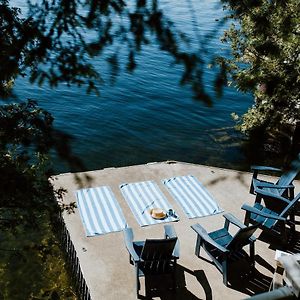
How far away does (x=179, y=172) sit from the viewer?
10.6 metres

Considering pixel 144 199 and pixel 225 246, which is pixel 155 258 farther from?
pixel 144 199

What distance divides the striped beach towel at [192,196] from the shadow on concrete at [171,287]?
1.98m

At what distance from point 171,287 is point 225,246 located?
1.19m

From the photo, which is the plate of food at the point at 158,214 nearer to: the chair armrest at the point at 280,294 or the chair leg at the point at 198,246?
the chair leg at the point at 198,246

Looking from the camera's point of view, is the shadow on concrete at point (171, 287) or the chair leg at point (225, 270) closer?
the shadow on concrete at point (171, 287)

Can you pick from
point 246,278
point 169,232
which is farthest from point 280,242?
point 169,232

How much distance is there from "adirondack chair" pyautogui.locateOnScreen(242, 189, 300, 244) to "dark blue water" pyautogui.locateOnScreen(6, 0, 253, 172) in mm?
5207

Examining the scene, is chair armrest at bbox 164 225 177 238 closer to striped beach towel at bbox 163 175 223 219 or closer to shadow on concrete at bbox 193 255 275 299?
shadow on concrete at bbox 193 255 275 299

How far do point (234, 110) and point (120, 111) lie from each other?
5.65 meters

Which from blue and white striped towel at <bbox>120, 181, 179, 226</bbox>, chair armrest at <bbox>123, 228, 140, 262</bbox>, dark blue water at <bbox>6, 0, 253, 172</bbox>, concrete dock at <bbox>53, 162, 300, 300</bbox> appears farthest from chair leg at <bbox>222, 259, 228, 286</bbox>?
dark blue water at <bbox>6, 0, 253, 172</bbox>

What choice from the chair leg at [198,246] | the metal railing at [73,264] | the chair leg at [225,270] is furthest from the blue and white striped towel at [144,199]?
the chair leg at [225,270]

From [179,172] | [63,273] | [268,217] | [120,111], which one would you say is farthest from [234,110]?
[63,273]

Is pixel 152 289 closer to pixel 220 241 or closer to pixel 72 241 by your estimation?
pixel 220 241

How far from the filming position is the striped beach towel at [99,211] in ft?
26.0
